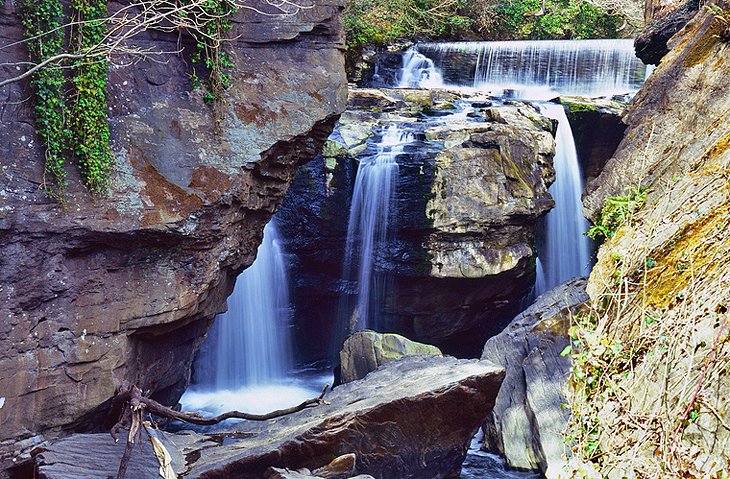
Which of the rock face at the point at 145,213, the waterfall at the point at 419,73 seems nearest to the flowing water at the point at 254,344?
the rock face at the point at 145,213

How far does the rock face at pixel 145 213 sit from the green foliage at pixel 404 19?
10791 mm

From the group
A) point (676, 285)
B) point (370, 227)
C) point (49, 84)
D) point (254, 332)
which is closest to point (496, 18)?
point (370, 227)

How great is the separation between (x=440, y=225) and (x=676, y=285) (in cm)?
701

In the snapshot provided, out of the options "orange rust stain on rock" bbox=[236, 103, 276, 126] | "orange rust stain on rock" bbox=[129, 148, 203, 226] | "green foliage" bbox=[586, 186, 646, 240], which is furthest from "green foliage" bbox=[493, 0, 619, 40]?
"orange rust stain on rock" bbox=[129, 148, 203, 226]

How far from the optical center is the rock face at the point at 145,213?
5.47 meters

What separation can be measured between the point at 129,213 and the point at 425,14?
15.9 m

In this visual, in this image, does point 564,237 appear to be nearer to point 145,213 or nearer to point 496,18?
point 145,213

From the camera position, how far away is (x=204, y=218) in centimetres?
622

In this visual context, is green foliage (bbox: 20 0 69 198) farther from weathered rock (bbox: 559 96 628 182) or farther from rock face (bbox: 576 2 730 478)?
weathered rock (bbox: 559 96 628 182)

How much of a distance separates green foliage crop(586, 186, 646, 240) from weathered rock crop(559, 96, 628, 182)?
6980 millimetres

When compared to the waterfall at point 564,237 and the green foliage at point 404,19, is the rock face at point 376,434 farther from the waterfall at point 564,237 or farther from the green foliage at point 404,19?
the green foliage at point 404,19

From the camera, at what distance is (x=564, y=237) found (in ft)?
38.2

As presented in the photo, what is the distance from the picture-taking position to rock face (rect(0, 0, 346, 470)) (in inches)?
215

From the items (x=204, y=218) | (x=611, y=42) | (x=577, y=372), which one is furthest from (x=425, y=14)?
(x=577, y=372)
